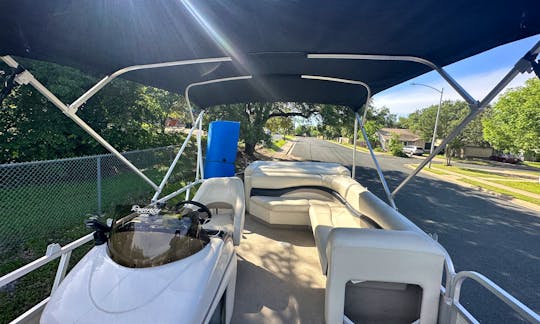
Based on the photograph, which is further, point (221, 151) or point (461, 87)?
point (221, 151)

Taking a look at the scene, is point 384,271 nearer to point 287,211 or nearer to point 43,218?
point 287,211

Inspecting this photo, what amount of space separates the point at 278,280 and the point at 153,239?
170 cm

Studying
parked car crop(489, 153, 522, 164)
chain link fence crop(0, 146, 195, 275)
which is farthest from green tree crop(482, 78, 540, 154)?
parked car crop(489, 153, 522, 164)

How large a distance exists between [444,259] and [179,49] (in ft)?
9.83

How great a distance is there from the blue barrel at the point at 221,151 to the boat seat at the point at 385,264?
5405 mm

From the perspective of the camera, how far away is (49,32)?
5.72ft

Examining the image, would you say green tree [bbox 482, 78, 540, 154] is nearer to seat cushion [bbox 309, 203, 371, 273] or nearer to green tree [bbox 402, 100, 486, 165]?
green tree [bbox 402, 100, 486, 165]

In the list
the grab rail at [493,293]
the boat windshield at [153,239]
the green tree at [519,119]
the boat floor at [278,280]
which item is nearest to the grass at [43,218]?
the boat windshield at [153,239]

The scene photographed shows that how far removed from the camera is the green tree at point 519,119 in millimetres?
10102

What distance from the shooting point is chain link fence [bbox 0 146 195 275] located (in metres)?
3.50

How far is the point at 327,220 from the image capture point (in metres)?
3.59

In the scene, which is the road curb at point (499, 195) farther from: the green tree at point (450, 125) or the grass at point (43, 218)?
the grass at point (43, 218)

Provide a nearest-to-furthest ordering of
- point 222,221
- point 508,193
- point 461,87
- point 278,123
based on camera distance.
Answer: point 461,87
point 222,221
point 508,193
point 278,123

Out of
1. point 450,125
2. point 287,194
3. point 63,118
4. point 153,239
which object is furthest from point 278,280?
point 450,125
